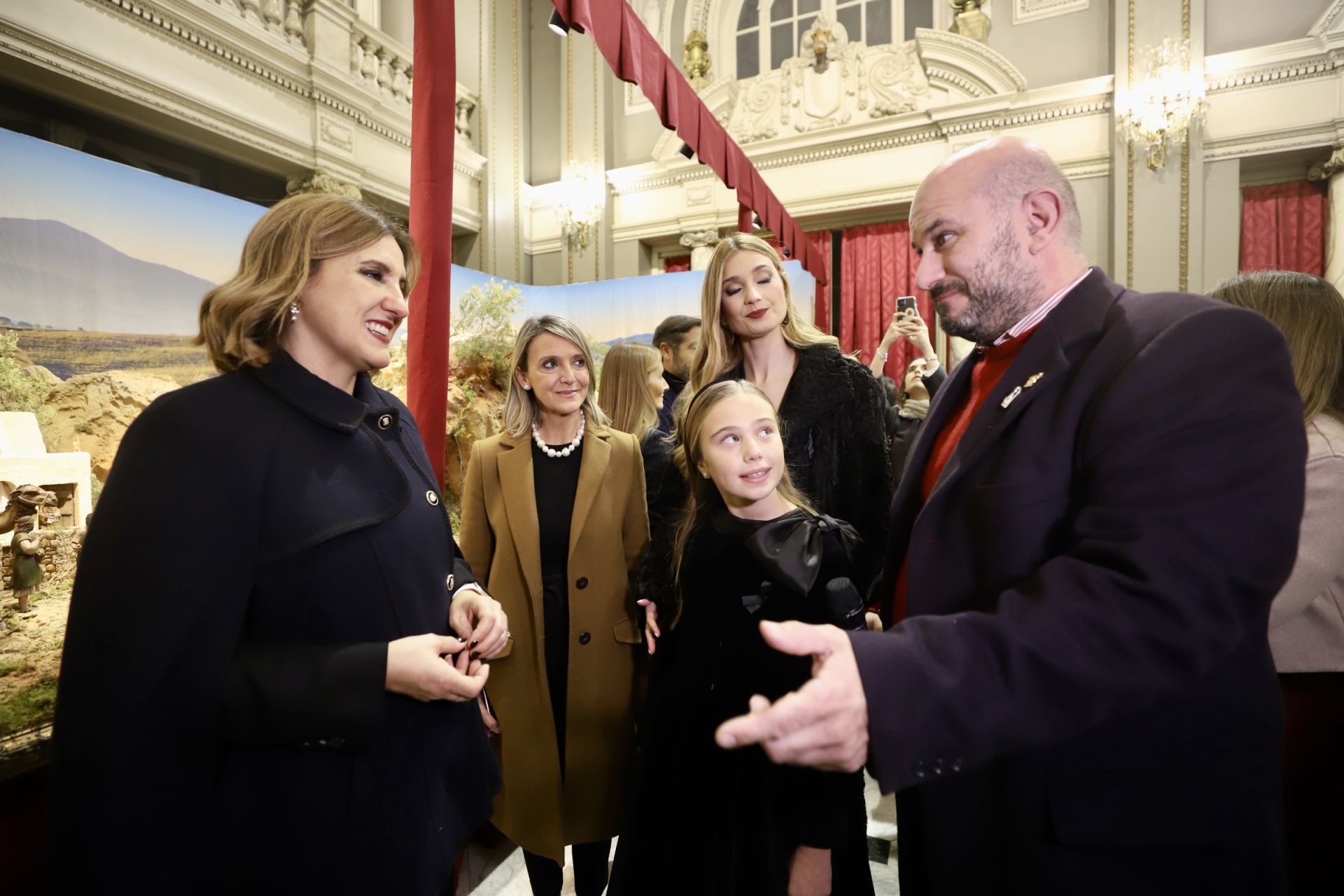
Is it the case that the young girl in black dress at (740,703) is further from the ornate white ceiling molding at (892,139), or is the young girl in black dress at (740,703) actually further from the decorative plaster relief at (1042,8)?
the decorative plaster relief at (1042,8)

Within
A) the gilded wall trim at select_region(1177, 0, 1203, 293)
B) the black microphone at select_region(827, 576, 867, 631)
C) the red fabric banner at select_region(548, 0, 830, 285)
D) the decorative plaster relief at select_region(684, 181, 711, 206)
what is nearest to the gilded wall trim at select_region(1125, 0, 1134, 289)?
the gilded wall trim at select_region(1177, 0, 1203, 293)

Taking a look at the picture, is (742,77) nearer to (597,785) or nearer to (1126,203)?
(1126,203)

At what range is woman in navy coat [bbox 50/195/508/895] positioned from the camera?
874mm

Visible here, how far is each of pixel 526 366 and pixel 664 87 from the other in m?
2.10

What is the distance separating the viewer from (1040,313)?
105cm

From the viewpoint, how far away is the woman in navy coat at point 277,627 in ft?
2.87

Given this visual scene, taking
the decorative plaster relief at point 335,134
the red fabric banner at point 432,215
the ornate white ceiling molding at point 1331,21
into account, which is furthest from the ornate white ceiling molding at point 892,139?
the red fabric banner at point 432,215

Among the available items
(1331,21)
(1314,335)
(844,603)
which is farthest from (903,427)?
(1331,21)

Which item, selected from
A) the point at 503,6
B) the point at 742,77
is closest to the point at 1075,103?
the point at 742,77

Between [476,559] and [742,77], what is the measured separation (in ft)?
26.6

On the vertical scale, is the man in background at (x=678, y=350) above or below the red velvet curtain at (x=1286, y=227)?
below

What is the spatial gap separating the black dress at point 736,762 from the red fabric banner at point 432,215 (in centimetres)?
77

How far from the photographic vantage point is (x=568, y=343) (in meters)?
2.10

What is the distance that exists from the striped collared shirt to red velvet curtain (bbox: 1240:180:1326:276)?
7.25 metres
